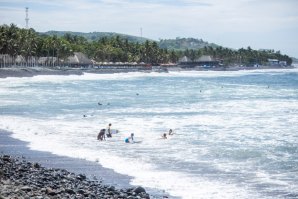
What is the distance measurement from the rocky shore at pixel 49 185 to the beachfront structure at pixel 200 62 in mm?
162608

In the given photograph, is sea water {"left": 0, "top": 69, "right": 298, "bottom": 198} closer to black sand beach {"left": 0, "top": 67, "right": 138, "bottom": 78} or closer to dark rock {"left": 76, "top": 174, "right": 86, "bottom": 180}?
dark rock {"left": 76, "top": 174, "right": 86, "bottom": 180}

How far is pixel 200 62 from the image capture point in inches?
7313

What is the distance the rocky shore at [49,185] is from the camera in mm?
11602

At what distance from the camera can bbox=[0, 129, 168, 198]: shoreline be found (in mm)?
14742

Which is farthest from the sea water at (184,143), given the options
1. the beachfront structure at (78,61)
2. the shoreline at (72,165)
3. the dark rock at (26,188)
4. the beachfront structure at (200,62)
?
the beachfront structure at (200,62)

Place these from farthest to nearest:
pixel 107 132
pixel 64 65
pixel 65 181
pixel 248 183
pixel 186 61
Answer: pixel 186 61 → pixel 64 65 → pixel 107 132 → pixel 248 183 → pixel 65 181

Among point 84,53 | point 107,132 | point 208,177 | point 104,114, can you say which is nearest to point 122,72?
point 84,53

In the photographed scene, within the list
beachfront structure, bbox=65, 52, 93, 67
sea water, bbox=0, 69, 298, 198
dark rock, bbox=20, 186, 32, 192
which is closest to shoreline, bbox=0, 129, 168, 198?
sea water, bbox=0, 69, 298, 198

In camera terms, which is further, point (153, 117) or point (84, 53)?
point (84, 53)

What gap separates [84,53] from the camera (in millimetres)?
134750

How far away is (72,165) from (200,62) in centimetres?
17045

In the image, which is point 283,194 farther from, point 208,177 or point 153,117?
point 153,117

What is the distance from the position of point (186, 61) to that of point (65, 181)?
551ft

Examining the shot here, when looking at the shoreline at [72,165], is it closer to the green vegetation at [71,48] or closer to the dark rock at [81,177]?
the dark rock at [81,177]
